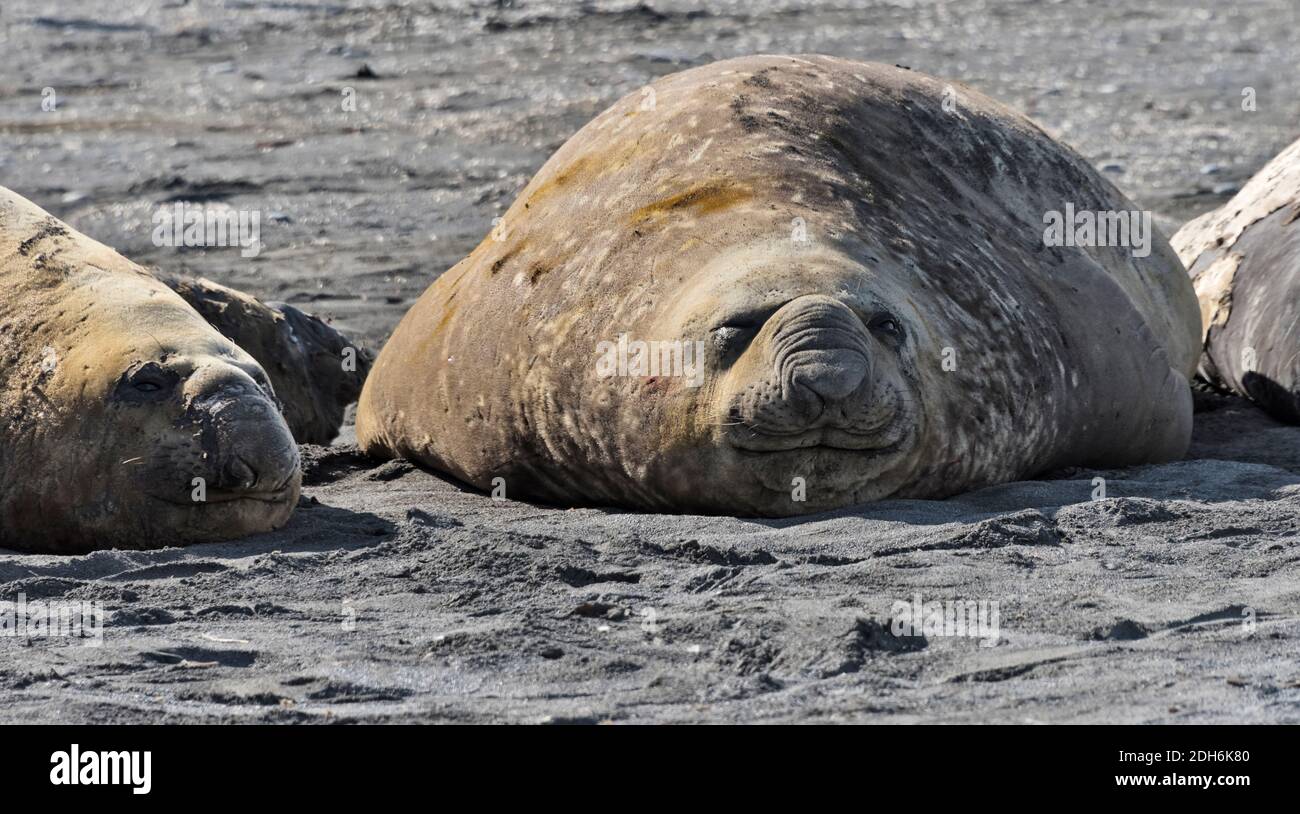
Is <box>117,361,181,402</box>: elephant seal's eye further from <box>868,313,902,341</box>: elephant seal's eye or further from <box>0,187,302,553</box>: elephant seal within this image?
<box>868,313,902,341</box>: elephant seal's eye

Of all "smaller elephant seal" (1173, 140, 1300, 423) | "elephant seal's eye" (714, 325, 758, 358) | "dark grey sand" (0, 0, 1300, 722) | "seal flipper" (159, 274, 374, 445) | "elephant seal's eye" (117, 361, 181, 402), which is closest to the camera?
"dark grey sand" (0, 0, 1300, 722)

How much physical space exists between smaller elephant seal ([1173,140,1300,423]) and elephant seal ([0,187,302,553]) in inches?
150

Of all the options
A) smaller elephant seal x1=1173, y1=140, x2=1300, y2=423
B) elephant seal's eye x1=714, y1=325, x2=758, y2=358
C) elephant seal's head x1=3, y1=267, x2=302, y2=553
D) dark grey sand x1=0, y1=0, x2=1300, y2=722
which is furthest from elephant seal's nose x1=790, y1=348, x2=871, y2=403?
smaller elephant seal x1=1173, y1=140, x2=1300, y2=423

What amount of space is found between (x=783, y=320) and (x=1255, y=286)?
3551 millimetres

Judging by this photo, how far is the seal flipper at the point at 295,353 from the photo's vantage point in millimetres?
7746

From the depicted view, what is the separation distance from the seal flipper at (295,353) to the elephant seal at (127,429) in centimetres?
145

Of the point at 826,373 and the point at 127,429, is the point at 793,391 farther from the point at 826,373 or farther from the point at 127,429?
the point at 127,429

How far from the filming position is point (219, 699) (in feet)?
12.9

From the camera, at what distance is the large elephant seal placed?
17.6 feet

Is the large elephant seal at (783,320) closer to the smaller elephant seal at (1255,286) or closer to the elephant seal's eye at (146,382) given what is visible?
the smaller elephant seal at (1255,286)

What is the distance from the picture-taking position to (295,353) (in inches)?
312
